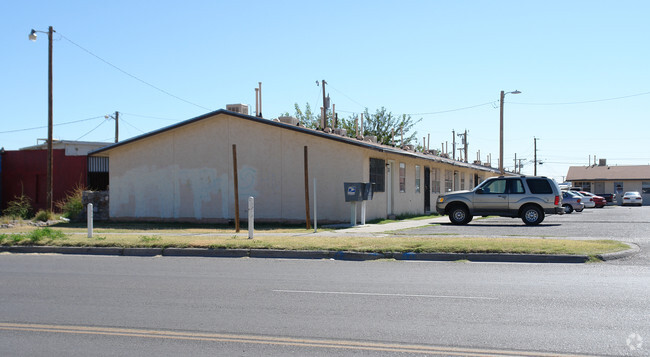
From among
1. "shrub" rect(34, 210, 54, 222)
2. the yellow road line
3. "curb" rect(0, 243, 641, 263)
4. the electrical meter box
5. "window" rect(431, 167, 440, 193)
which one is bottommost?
the yellow road line

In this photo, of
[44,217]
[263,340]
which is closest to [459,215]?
[44,217]

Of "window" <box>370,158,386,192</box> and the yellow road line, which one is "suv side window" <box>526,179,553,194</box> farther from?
the yellow road line

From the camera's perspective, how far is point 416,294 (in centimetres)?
886

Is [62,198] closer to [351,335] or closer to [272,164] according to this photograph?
[272,164]

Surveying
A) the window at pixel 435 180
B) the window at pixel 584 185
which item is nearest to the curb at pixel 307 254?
the window at pixel 435 180

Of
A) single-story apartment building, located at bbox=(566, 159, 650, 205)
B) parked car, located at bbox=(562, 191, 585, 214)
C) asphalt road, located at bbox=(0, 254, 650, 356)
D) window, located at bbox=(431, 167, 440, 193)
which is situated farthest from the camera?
single-story apartment building, located at bbox=(566, 159, 650, 205)

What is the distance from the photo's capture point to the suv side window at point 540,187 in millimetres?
22531

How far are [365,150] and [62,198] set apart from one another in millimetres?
20237

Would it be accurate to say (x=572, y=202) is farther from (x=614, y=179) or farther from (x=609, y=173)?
(x=609, y=173)

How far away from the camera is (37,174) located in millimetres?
34594

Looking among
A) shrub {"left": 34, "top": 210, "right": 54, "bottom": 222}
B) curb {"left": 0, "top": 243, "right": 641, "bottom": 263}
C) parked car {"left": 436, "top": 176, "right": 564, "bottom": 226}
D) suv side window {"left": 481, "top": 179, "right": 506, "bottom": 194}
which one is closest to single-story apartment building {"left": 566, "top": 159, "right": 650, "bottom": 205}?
parked car {"left": 436, "top": 176, "right": 564, "bottom": 226}

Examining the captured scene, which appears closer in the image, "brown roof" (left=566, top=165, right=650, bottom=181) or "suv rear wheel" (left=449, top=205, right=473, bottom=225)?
"suv rear wheel" (left=449, top=205, right=473, bottom=225)

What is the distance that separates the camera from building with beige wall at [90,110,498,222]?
77.0 feet

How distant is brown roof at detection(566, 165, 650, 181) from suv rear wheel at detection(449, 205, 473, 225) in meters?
52.9
